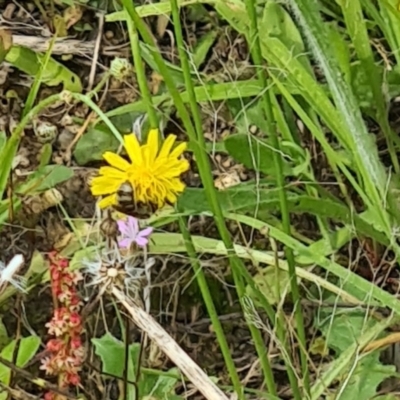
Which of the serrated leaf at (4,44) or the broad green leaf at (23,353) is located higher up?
the serrated leaf at (4,44)

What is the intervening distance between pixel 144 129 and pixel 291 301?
289 mm

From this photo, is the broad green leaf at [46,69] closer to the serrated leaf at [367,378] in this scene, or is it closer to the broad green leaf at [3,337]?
the broad green leaf at [3,337]

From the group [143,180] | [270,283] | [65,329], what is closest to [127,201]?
[143,180]

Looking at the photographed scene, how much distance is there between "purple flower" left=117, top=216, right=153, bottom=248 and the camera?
1.04 m

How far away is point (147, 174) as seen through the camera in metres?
1.03

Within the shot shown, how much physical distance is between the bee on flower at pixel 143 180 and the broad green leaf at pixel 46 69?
1.03 ft

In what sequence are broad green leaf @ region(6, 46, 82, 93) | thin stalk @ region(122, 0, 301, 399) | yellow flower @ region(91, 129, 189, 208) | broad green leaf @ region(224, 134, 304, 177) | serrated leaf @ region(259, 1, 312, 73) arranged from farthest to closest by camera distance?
broad green leaf @ region(6, 46, 82, 93) < serrated leaf @ region(259, 1, 312, 73) < broad green leaf @ region(224, 134, 304, 177) < yellow flower @ region(91, 129, 189, 208) < thin stalk @ region(122, 0, 301, 399)

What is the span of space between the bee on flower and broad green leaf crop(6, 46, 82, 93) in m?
0.31

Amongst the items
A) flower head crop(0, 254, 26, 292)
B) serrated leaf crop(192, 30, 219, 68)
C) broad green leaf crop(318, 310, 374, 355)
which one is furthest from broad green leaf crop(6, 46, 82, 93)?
A: broad green leaf crop(318, 310, 374, 355)

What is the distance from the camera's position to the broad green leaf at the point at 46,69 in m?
1.35

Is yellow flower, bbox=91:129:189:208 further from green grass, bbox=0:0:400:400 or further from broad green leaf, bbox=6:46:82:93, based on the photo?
broad green leaf, bbox=6:46:82:93

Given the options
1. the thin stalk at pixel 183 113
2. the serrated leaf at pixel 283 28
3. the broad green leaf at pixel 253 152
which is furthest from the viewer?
the serrated leaf at pixel 283 28

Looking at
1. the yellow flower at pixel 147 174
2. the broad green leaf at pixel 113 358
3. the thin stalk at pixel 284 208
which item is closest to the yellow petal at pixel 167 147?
the yellow flower at pixel 147 174

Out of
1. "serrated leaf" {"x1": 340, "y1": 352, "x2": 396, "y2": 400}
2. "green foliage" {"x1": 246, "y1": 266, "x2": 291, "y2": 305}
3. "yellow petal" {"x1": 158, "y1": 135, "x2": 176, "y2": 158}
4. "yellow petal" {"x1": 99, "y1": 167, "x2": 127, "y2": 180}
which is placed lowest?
"serrated leaf" {"x1": 340, "y1": 352, "x2": 396, "y2": 400}
